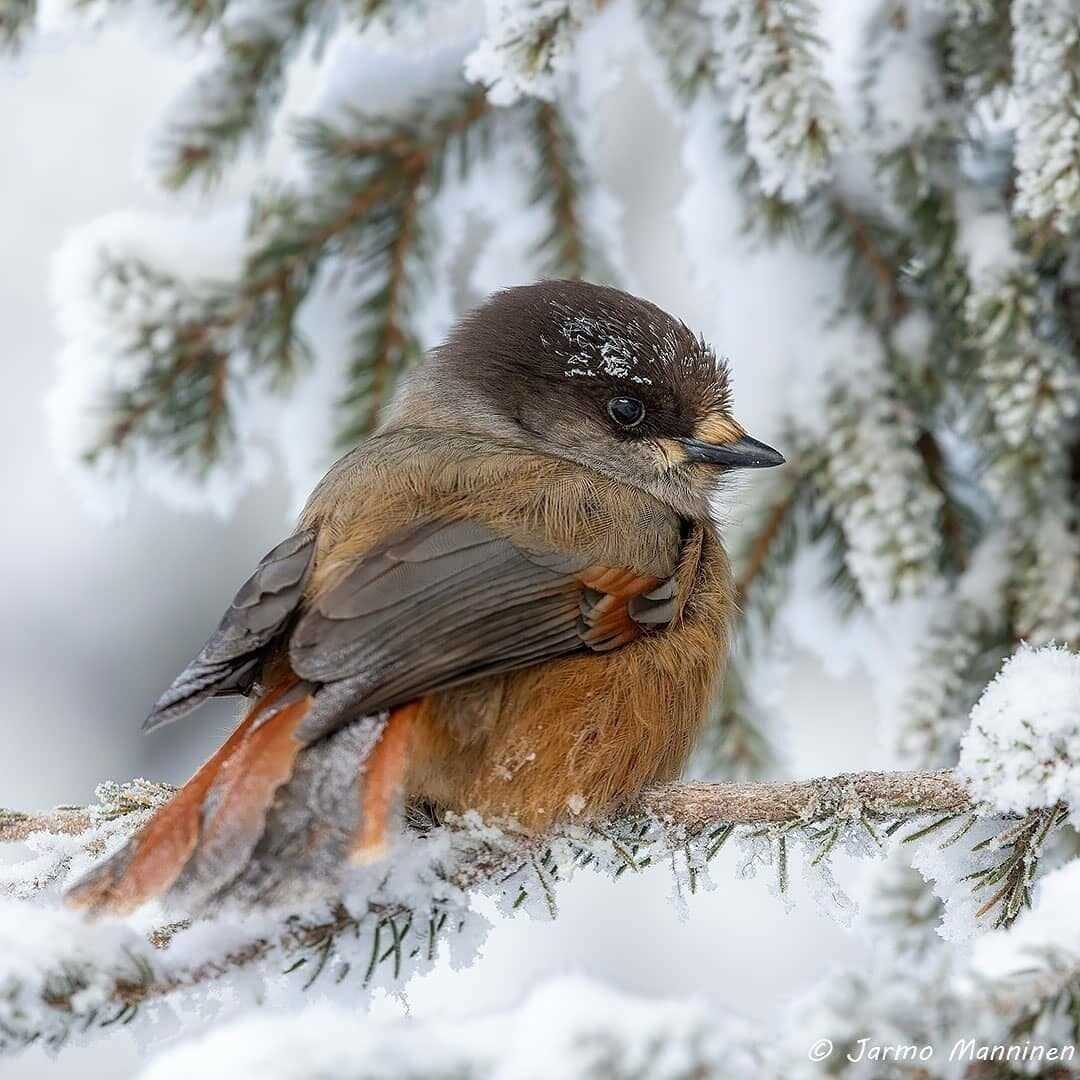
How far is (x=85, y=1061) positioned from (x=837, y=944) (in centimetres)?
262

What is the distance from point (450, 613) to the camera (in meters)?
2.35

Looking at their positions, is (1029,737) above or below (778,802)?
above

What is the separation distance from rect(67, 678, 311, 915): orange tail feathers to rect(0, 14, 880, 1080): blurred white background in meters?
1.91

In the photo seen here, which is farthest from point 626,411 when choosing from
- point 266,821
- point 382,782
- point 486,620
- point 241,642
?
point 266,821

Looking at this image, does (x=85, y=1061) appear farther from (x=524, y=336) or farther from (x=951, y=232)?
(x=951, y=232)

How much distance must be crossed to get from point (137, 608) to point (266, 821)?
4309 mm

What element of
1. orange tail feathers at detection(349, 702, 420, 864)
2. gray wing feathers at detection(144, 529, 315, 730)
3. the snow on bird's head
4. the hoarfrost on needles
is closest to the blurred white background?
the snow on bird's head

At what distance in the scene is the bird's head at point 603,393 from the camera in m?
3.14

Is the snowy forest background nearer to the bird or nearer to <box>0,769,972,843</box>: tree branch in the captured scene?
<box>0,769,972,843</box>: tree branch

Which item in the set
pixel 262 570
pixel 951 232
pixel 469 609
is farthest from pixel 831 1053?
pixel 951 232

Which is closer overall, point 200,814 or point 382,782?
point 200,814

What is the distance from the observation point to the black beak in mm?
3045

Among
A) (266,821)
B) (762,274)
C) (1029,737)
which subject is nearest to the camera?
(1029,737)

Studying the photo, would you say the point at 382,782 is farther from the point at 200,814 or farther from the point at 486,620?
the point at 486,620
